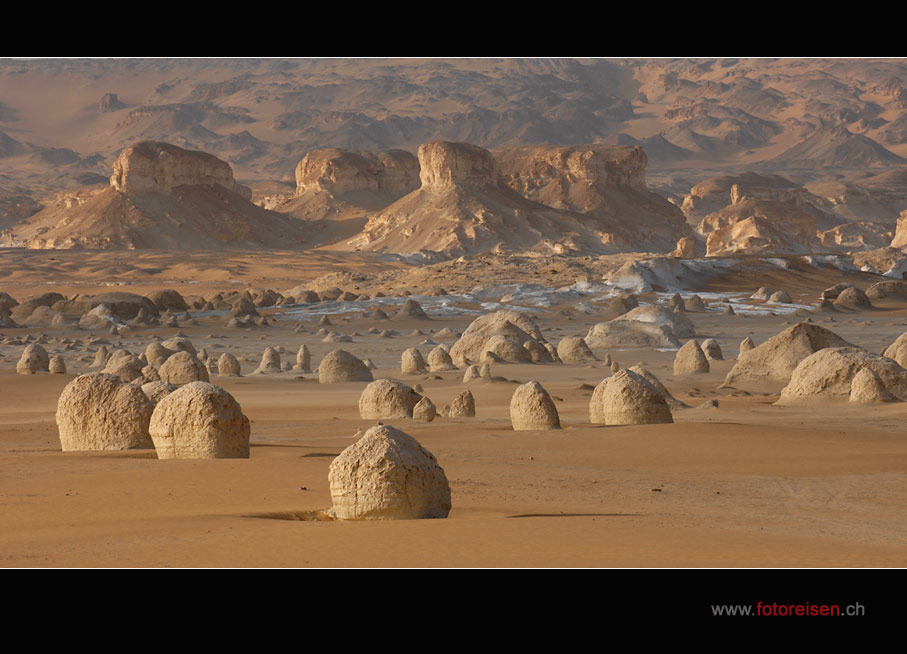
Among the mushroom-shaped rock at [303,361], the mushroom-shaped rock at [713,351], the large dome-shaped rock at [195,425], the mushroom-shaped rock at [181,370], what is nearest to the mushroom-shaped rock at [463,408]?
the mushroom-shaped rock at [181,370]

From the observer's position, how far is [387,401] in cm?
1461

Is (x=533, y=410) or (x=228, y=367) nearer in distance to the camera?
(x=533, y=410)

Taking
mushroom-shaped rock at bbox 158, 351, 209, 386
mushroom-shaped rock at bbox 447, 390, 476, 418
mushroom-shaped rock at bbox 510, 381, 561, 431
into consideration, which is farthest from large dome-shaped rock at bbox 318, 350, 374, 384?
mushroom-shaped rock at bbox 510, 381, 561, 431

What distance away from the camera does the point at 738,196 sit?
12988 cm

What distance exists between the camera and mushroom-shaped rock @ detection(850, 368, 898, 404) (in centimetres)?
1569

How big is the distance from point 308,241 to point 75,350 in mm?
81209

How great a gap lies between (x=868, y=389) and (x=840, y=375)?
23.5 inches

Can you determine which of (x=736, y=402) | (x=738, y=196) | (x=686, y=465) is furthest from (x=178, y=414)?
(x=738, y=196)

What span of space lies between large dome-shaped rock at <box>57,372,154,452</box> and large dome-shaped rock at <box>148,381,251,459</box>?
79 cm

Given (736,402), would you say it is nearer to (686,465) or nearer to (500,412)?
(500,412)

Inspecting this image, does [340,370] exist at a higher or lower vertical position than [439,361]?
lower

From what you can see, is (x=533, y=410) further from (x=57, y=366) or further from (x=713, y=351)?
(x=57, y=366)

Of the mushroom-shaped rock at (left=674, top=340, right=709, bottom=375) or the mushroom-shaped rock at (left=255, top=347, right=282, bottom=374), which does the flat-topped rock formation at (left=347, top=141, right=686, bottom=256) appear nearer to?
the mushroom-shaped rock at (left=255, top=347, right=282, bottom=374)

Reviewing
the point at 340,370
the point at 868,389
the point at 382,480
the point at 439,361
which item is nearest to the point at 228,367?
the point at 340,370
